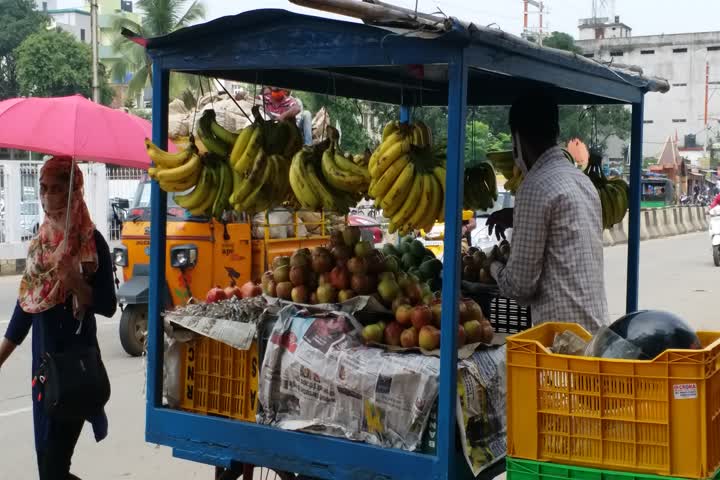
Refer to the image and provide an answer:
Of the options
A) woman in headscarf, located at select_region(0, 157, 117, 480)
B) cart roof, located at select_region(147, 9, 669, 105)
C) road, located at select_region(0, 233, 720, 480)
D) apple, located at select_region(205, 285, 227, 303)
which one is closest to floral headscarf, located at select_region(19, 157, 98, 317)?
woman in headscarf, located at select_region(0, 157, 117, 480)

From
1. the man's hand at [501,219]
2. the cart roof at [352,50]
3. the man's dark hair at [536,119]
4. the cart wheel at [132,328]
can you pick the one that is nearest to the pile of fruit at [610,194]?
the man's hand at [501,219]

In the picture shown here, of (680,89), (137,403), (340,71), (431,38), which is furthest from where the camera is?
(680,89)

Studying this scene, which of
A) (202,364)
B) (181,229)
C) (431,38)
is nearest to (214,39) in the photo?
(431,38)

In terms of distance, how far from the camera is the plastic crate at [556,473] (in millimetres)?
2537

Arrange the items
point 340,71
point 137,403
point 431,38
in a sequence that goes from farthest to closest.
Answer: point 137,403 < point 340,71 < point 431,38

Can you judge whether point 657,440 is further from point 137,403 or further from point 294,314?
point 137,403

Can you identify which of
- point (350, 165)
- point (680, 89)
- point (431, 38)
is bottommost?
point (350, 165)

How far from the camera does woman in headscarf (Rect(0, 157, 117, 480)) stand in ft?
12.4

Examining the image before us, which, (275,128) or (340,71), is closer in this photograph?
(275,128)

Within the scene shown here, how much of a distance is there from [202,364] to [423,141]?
4.14ft

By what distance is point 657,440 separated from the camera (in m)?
2.51

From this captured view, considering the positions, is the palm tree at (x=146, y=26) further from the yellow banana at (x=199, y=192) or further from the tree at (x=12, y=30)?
the tree at (x=12, y=30)

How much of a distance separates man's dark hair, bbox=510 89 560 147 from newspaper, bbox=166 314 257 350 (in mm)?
1379

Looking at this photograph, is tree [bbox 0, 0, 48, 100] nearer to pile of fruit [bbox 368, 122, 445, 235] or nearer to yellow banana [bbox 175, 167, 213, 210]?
yellow banana [bbox 175, 167, 213, 210]
